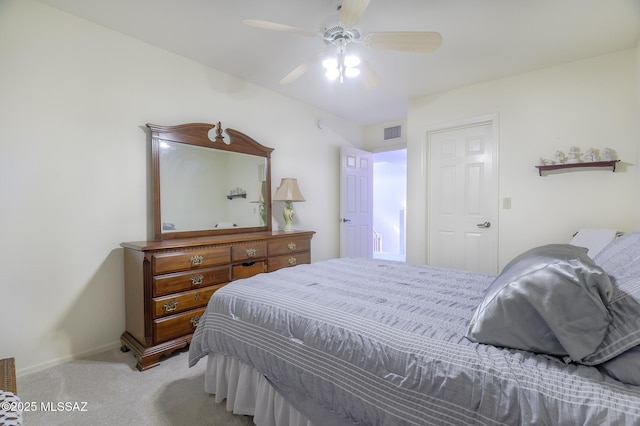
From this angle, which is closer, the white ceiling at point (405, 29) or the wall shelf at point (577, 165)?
the white ceiling at point (405, 29)

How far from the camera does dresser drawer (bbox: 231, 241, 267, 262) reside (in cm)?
259

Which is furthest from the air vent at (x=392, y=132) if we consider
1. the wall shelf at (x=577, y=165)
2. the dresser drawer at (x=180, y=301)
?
the dresser drawer at (x=180, y=301)

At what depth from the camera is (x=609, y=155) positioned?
2584mm

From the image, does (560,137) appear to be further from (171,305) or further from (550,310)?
(171,305)

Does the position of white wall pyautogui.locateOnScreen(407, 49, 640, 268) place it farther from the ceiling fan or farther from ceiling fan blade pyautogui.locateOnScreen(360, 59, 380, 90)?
the ceiling fan

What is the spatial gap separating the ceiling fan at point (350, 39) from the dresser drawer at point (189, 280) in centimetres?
177

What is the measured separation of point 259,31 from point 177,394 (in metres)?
2.66

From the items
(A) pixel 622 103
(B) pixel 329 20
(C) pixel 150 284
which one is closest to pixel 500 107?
(A) pixel 622 103

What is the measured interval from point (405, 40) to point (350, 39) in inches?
15.1

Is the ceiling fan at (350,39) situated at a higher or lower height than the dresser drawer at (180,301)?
higher

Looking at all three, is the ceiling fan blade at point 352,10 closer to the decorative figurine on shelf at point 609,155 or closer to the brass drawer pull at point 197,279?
the brass drawer pull at point 197,279

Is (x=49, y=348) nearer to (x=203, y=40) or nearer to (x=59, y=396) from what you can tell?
(x=59, y=396)

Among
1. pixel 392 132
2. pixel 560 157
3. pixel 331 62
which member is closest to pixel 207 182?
pixel 331 62

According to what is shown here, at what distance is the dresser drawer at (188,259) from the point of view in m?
2.09
